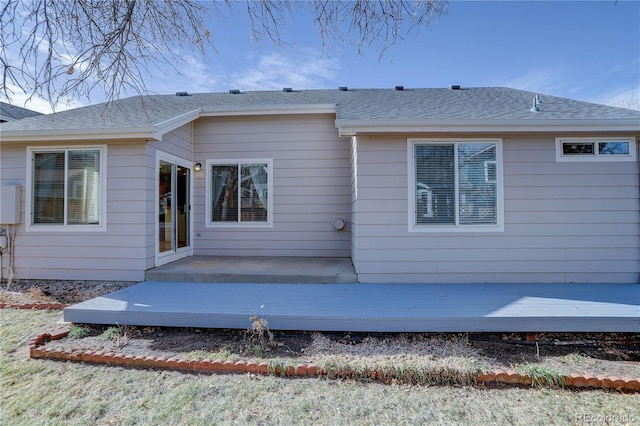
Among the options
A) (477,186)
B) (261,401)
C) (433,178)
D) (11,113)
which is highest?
(11,113)

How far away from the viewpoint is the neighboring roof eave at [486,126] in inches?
175

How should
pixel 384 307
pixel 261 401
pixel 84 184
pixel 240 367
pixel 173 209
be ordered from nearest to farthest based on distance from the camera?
pixel 261 401 → pixel 240 367 → pixel 384 307 → pixel 84 184 → pixel 173 209

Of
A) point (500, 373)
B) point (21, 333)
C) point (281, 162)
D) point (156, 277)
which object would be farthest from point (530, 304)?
point (21, 333)

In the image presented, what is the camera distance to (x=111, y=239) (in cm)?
514

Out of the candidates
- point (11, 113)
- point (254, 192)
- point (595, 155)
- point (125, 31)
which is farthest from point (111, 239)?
point (595, 155)

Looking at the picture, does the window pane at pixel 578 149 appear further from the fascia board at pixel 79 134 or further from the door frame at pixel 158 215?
the door frame at pixel 158 215

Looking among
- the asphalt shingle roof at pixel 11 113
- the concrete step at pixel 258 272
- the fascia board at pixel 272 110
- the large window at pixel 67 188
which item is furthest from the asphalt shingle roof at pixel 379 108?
the asphalt shingle roof at pixel 11 113

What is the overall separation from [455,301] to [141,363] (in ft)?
12.0

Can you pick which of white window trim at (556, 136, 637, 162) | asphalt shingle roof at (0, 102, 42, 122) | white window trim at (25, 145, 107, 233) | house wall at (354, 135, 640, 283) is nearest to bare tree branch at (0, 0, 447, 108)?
house wall at (354, 135, 640, 283)

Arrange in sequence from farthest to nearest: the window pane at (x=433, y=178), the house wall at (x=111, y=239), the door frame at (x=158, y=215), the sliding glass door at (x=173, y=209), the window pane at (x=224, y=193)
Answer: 1. the window pane at (x=224, y=193)
2. the sliding glass door at (x=173, y=209)
3. the door frame at (x=158, y=215)
4. the house wall at (x=111, y=239)
5. the window pane at (x=433, y=178)

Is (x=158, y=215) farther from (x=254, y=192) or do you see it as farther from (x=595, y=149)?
(x=595, y=149)

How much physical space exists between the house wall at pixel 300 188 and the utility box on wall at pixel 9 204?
346cm

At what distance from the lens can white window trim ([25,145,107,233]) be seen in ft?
16.8

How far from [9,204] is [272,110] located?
16.2 ft
